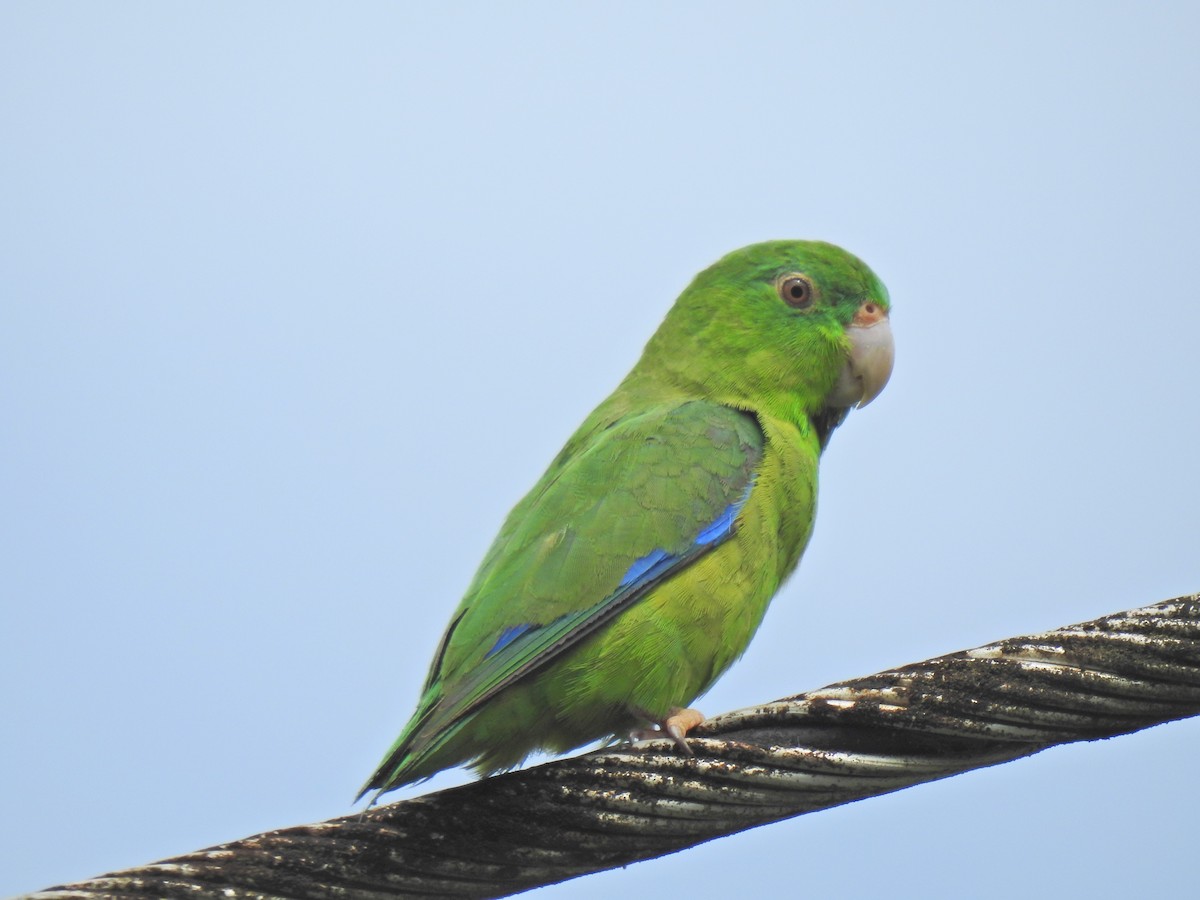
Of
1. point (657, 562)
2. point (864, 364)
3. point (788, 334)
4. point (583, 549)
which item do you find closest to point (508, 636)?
point (583, 549)

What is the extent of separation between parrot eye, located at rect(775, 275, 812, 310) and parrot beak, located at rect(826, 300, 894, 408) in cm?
22

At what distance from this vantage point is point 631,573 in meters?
4.13

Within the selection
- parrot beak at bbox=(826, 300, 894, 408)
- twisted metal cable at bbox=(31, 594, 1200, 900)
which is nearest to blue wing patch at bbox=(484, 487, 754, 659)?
twisted metal cable at bbox=(31, 594, 1200, 900)

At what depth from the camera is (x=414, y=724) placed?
379 cm

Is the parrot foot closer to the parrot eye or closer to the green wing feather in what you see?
the green wing feather

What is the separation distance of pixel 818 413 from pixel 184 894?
11.2ft

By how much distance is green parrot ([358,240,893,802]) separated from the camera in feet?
12.9

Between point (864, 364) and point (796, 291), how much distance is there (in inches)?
16.7

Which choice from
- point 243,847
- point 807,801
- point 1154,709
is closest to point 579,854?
point 807,801

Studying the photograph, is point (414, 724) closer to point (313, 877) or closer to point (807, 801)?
point (313, 877)

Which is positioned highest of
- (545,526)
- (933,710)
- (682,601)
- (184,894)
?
(545,526)

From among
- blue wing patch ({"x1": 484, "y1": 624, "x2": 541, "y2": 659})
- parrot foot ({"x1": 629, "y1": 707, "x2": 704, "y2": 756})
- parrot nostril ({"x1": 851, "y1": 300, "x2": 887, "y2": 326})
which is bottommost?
parrot foot ({"x1": 629, "y1": 707, "x2": 704, "y2": 756})

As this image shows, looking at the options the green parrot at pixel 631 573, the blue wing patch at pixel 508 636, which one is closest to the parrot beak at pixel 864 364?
the green parrot at pixel 631 573

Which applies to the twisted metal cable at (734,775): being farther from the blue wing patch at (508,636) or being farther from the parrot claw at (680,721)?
the parrot claw at (680,721)
